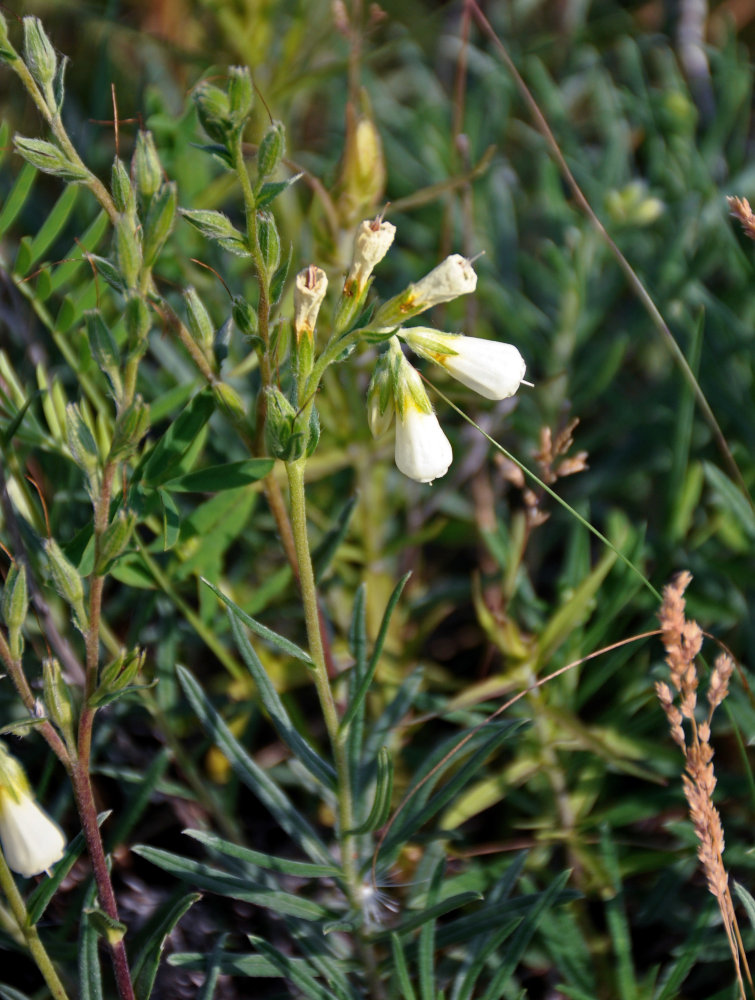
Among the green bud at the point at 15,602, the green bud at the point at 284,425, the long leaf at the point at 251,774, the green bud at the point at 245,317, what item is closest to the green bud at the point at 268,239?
the green bud at the point at 245,317

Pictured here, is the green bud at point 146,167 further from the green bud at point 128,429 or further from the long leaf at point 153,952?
the long leaf at point 153,952

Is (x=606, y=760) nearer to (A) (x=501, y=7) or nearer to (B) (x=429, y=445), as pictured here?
(B) (x=429, y=445)

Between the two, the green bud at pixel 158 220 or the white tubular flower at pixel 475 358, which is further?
the white tubular flower at pixel 475 358

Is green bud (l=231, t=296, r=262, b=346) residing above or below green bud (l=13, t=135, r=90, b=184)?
below

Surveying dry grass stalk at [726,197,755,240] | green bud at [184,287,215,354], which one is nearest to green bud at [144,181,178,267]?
green bud at [184,287,215,354]

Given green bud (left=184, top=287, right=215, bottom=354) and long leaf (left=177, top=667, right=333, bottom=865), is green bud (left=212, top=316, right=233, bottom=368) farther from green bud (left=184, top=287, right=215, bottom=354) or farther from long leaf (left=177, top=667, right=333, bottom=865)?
long leaf (left=177, top=667, right=333, bottom=865)

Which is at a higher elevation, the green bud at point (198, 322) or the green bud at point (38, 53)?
the green bud at point (38, 53)
